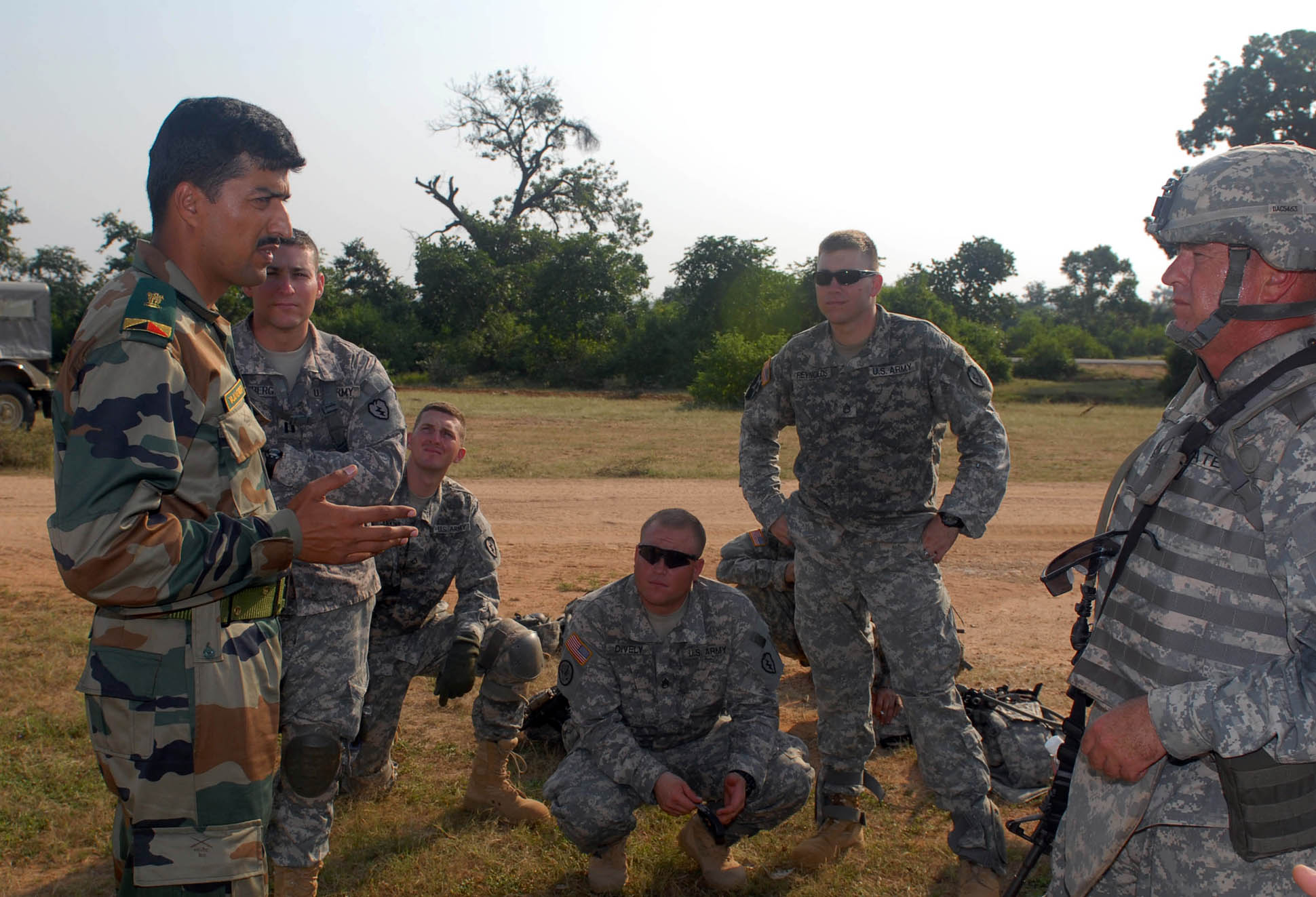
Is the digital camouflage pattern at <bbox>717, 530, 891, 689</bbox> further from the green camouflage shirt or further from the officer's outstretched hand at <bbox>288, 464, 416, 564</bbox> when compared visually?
the green camouflage shirt

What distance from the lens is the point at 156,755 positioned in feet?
6.75

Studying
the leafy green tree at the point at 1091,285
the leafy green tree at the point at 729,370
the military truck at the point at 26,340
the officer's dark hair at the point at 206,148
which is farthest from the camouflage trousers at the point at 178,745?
the leafy green tree at the point at 1091,285

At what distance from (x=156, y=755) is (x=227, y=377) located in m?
0.83

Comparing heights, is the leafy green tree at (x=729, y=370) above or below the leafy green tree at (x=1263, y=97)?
below

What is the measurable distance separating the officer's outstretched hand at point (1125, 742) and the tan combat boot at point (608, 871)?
2108 millimetres

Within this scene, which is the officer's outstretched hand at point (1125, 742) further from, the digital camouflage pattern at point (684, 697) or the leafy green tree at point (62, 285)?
the leafy green tree at point (62, 285)

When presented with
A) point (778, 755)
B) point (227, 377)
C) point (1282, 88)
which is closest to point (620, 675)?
point (778, 755)

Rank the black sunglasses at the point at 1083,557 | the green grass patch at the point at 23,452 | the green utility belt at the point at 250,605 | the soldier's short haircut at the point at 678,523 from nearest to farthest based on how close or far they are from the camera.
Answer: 1. the green utility belt at the point at 250,605
2. the black sunglasses at the point at 1083,557
3. the soldier's short haircut at the point at 678,523
4. the green grass patch at the point at 23,452

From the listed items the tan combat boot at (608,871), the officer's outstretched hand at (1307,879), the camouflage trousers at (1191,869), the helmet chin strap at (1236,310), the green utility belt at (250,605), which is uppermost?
the helmet chin strap at (1236,310)

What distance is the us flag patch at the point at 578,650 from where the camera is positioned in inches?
145

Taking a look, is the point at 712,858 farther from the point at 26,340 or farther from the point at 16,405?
the point at 26,340

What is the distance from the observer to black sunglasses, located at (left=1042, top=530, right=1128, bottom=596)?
228 centimetres

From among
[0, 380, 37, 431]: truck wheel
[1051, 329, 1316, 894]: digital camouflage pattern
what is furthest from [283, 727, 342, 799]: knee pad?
[0, 380, 37, 431]: truck wheel

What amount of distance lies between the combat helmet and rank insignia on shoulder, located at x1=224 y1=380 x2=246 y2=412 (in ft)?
6.90
